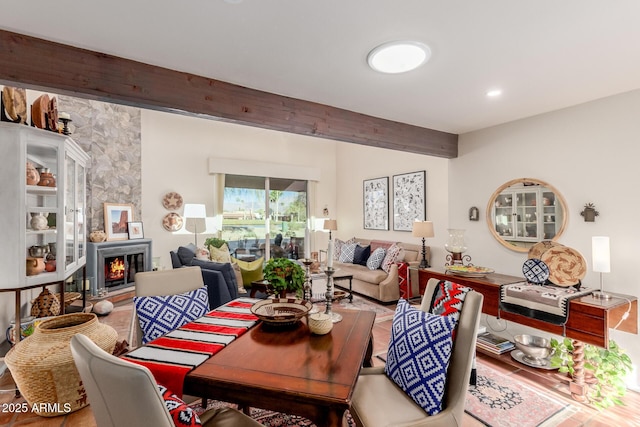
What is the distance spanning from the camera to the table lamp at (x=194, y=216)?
226 inches

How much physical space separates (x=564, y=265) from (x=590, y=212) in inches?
19.9


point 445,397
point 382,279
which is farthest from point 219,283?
point 382,279

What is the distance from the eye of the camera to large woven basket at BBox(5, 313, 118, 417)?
1946mm

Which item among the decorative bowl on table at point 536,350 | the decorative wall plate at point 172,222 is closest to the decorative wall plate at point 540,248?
the decorative bowl on table at point 536,350

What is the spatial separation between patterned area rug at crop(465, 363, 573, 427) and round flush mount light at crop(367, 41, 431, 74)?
7.74 ft

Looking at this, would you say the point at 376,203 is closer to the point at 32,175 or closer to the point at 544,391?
the point at 544,391

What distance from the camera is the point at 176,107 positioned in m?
2.11

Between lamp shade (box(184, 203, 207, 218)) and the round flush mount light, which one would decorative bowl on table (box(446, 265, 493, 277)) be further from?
lamp shade (box(184, 203, 207, 218))

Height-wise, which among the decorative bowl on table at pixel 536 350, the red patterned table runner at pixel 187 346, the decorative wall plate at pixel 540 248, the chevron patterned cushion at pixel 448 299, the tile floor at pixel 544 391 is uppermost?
the decorative wall plate at pixel 540 248

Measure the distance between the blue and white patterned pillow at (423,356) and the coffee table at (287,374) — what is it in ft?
0.72

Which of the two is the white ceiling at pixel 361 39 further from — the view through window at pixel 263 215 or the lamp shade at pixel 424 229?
the view through window at pixel 263 215

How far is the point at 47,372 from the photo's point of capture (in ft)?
6.45

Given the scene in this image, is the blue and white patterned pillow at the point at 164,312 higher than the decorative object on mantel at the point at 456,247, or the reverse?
the decorative object on mantel at the point at 456,247

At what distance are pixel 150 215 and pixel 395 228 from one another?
4.47 m
